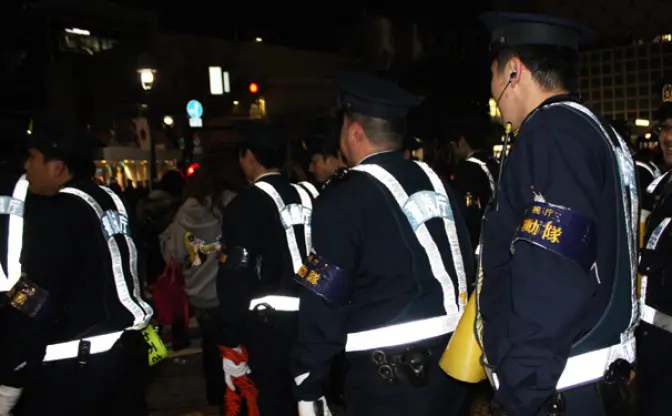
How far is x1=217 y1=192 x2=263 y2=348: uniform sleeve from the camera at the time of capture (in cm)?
467

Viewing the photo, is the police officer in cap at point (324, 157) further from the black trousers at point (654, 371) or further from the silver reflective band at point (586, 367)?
the silver reflective band at point (586, 367)

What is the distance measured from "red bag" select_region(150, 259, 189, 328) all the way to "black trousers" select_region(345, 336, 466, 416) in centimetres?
441

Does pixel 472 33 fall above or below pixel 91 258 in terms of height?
above

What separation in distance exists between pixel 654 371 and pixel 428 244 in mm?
1598

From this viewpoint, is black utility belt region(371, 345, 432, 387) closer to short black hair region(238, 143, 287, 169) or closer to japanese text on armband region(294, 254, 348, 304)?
japanese text on armband region(294, 254, 348, 304)

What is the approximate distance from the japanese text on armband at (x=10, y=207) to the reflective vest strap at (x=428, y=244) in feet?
6.08

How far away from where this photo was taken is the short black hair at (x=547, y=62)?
7.84 feet

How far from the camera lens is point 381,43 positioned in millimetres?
33750

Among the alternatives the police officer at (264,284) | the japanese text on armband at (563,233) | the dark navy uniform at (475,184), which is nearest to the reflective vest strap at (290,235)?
the police officer at (264,284)

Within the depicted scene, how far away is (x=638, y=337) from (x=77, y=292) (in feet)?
10.3

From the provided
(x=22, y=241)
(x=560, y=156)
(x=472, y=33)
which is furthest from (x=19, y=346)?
(x=472, y=33)

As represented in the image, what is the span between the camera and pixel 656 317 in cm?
370

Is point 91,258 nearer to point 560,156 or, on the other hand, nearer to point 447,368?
point 447,368

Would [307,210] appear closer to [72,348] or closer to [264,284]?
[264,284]
